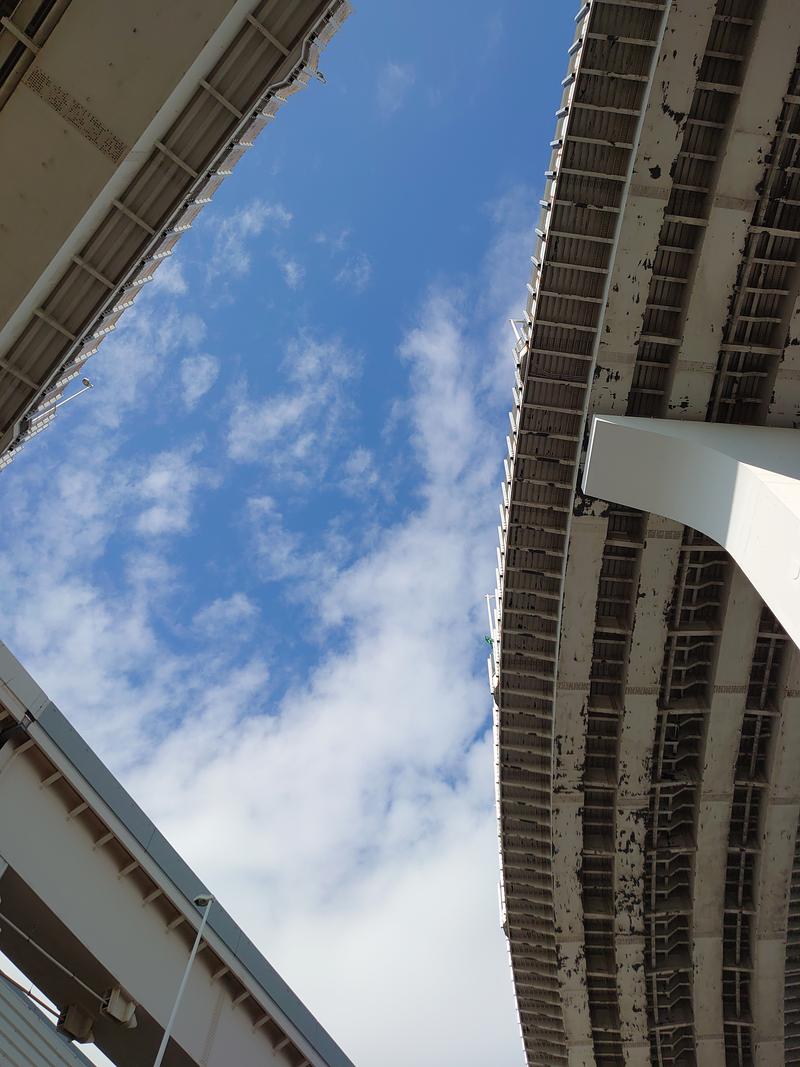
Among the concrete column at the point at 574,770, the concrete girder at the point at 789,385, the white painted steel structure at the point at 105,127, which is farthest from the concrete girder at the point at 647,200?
the white painted steel structure at the point at 105,127

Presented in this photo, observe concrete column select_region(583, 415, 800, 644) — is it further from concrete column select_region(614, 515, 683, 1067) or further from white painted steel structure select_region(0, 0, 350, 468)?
white painted steel structure select_region(0, 0, 350, 468)

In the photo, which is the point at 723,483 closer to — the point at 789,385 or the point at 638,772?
the point at 789,385

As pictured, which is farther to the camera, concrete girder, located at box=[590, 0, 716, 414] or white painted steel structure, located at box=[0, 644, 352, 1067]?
concrete girder, located at box=[590, 0, 716, 414]

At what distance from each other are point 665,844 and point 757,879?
264 centimetres

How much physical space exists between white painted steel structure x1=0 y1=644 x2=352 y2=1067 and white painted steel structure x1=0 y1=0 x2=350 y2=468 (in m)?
5.02

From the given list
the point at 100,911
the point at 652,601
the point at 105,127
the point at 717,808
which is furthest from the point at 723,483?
the point at 717,808

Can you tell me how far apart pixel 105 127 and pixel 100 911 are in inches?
403

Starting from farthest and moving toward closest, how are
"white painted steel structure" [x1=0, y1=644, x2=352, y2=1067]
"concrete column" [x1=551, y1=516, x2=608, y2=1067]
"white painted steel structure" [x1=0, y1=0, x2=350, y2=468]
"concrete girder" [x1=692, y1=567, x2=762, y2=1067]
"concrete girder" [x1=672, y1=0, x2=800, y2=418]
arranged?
"concrete girder" [x1=692, y1=567, x2=762, y2=1067] → "concrete column" [x1=551, y1=516, x2=608, y2=1067] → "concrete girder" [x1=672, y1=0, x2=800, y2=418] → "white painted steel structure" [x1=0, y1=644, x2=352, y2=1067] → "white painted steel structure" [x1=0, y1=0, x2=350, y2=468]

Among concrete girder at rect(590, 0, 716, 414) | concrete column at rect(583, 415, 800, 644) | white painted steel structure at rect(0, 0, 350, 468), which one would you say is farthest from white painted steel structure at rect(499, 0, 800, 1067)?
white painted steel structure at rect(0, 0, 350, 468)

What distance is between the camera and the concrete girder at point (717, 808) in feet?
54.5

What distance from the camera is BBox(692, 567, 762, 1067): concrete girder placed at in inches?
654

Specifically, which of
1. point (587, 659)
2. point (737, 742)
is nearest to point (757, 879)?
point (737, 742)

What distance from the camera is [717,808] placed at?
61.4 ft

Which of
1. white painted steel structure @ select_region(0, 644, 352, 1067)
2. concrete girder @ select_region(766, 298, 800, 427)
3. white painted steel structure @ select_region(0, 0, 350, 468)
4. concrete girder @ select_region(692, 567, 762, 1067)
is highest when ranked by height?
concrete girder @ select_region(766, 298, 800, 427)
